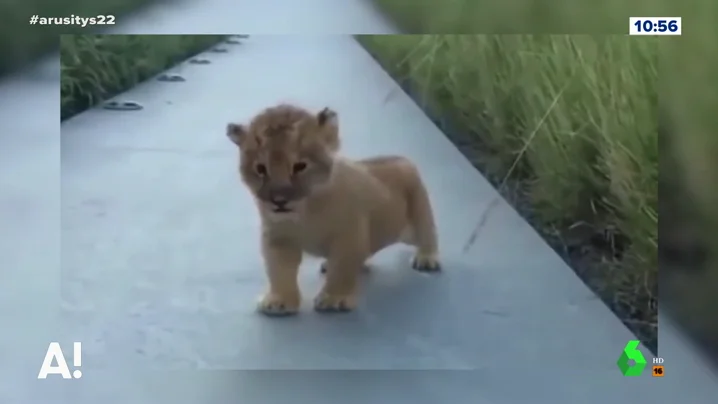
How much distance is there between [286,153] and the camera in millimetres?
1162

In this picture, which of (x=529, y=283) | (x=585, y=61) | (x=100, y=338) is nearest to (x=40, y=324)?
(x=100, y=338)

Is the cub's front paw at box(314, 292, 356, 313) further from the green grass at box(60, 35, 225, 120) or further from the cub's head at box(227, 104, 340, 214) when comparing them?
the green grass at box(60, 35, 225, 120)

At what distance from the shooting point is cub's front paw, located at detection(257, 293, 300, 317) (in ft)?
3.87

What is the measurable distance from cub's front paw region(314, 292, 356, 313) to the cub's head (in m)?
0.10

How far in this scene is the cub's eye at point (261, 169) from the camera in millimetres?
1171

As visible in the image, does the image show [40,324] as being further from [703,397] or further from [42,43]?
[703,397]

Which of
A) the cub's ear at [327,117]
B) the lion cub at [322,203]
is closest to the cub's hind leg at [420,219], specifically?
the lion cub at [322,203]

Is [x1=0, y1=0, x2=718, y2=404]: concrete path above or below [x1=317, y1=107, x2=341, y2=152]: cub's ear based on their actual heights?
below

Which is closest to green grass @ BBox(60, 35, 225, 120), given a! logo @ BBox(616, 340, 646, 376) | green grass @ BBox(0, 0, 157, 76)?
green grass @ BBox(0, 0, 157, 76)

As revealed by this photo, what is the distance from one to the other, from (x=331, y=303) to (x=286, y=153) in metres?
0.17

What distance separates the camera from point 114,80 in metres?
1.20

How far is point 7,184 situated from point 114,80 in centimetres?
16

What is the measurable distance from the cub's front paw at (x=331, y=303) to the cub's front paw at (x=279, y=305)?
0.9 inches

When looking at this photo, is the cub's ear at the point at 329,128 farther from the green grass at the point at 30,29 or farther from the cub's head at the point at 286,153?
the green grass at the point at 30,29
